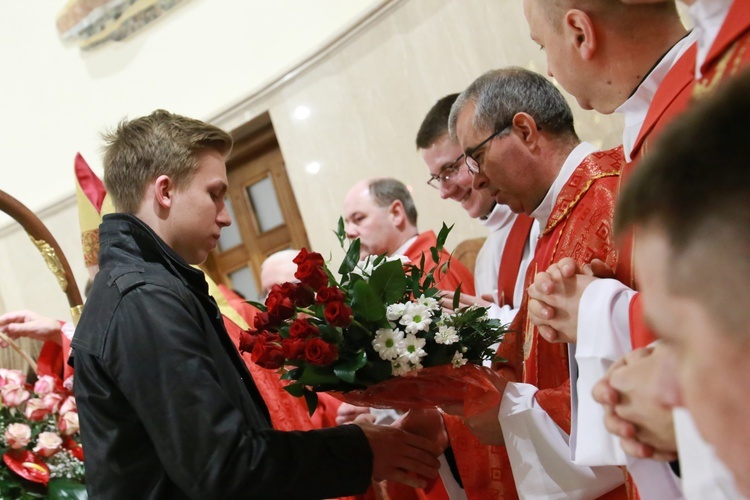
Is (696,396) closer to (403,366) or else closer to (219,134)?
(403,366)

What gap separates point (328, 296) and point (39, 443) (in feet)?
6.48

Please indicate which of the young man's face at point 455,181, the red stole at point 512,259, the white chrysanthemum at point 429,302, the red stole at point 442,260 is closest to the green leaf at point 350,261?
the white chrysanthemum at point 429,302

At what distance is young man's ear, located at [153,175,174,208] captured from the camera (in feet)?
7.47

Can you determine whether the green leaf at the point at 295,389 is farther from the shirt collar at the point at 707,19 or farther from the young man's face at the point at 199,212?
the shirt collar at the point at 707,19

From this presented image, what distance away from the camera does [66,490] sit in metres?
3.24

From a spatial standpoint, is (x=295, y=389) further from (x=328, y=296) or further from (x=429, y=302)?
(x=429, y=302)

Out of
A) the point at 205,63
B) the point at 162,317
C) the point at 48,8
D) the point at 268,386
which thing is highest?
the point at 48,8

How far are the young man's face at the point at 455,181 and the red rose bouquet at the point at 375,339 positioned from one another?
5.75 feet

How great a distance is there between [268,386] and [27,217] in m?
1.67

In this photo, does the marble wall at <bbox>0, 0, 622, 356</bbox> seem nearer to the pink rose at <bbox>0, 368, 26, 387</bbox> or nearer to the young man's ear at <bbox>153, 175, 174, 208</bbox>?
the pink rose at <bbox>0, 368, 26, 387</bbox>

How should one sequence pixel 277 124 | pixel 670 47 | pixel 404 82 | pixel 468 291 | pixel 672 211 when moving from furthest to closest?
pixel 277 124, pixel 404 82, pixel 468 291, pixel 670 47, pixel 672 211

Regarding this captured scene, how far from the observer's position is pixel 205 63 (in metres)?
7.17

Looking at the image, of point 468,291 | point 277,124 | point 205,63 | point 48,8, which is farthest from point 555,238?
point 48,8

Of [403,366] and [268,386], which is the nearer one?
[403,366]
